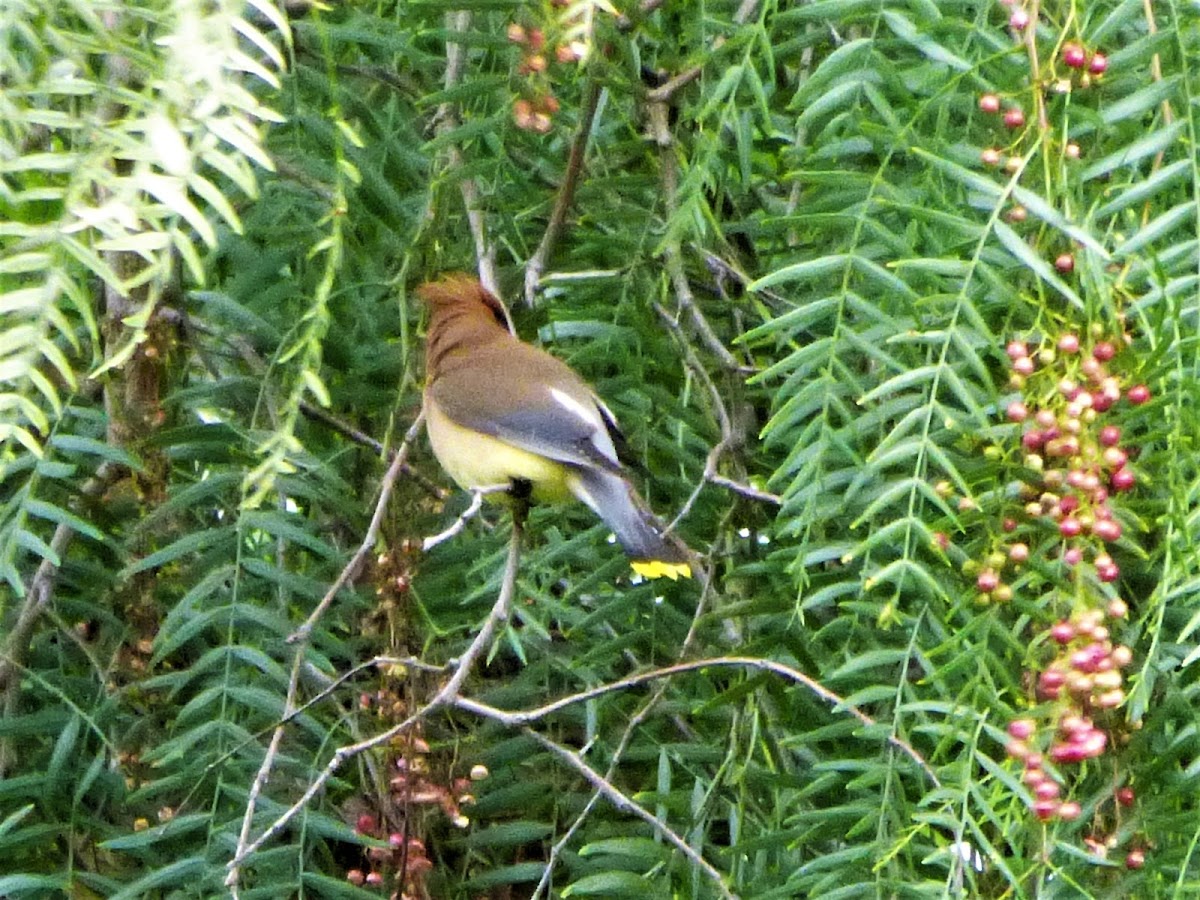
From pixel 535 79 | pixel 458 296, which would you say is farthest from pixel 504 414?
pixel 535 79

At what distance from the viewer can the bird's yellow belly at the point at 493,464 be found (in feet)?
11.4

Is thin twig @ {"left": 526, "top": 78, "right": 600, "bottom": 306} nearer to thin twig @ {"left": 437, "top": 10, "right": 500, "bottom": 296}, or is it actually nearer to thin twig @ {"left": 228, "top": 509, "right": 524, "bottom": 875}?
thin twig @ {"left": 437, "top": 10, "right": 500, "bottom": 296}

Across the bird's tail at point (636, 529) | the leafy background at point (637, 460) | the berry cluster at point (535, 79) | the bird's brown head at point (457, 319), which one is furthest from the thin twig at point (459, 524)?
the berry cluster at point (535, 79)

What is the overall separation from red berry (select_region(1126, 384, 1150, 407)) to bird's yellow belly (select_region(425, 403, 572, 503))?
57.9 inches

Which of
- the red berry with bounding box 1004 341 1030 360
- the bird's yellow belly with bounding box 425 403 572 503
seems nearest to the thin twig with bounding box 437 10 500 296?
the bird's yellow belly with bounding box 425 403 572 503

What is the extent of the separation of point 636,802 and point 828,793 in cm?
28

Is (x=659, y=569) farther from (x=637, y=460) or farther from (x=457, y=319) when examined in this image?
(x=457, y=319)

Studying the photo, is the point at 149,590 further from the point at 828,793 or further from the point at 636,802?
the point at 828,793

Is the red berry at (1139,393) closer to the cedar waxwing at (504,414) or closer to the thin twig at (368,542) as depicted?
the thin twig at (368,542)

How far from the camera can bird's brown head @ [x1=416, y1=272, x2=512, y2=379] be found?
318 cm

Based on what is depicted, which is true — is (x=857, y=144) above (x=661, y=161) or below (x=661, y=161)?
above

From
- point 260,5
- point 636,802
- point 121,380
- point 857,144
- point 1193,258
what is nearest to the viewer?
point 260,5

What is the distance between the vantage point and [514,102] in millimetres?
2668

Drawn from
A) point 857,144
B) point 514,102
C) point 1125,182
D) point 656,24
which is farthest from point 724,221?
point 1125,182
